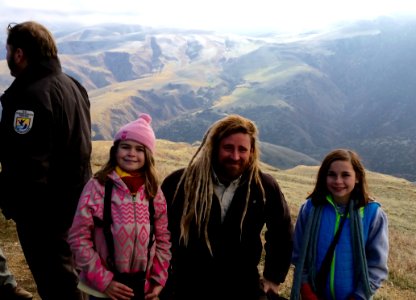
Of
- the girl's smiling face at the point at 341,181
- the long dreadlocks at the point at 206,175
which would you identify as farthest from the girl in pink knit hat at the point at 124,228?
the girl's smiling face at the point at 341,181

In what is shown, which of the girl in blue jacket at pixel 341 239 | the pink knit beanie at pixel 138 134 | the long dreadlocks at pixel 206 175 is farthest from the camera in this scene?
the girl in blue jacket at pixel 341 239

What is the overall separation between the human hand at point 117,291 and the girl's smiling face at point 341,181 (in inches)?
123

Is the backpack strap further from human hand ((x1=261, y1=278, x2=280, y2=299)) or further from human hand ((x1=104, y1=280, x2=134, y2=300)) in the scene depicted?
human hand ((x1=261, y1=278, x2=280, y2=299))

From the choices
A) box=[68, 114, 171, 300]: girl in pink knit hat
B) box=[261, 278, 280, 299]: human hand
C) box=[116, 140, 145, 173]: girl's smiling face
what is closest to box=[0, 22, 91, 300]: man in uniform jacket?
box=[68, 114, 171, 300]: girl in pink knit hat

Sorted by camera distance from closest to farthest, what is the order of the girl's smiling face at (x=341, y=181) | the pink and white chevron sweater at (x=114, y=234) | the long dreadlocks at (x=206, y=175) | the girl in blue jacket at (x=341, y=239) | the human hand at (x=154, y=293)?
the pink and white chevron sweater at (x=114, y=234), the human hand at (x=154, y=293), the long dreadlocks at (x=206, y=175), the girl in blue jacket at (x=341, y=239), the girl's smiling face at (x=341, y=181)

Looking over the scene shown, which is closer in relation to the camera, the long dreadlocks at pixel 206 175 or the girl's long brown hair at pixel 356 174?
the long dreadlocks at pixel 206 175

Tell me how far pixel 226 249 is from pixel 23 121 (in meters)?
3.08

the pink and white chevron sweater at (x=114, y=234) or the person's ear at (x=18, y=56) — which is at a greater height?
the person's ear at (x=18, y=56)

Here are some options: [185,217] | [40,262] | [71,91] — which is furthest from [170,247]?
[71,91]

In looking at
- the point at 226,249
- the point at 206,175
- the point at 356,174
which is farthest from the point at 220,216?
the point at 356,174

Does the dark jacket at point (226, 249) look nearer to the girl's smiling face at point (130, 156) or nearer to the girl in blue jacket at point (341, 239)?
the girl in blue jacket at point (341, 239)

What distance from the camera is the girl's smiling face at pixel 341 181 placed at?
Result: 6.17 meters

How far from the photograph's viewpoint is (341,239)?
19.7ft

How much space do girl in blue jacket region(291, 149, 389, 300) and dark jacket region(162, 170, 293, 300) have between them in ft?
1.47
